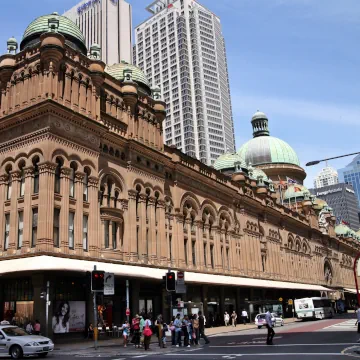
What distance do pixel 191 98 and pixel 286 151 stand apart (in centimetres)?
5749

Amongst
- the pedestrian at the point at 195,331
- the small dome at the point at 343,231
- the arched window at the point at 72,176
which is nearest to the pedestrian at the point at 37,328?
the pedestrian at the point at 195,331

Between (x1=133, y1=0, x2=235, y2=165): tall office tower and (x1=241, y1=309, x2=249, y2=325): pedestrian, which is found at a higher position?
(x1=133, y1=0, x2=235, y2=165): tall office tower

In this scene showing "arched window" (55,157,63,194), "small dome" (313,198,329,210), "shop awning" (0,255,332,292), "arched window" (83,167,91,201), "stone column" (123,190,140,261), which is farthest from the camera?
"small dome" (313,198,329,210)

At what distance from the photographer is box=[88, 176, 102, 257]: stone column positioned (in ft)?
111

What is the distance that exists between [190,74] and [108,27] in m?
43.3

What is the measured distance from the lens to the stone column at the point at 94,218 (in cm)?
3394

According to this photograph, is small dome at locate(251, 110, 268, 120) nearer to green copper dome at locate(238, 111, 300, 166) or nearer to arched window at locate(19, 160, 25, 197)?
green copper dome at locate(238, 111, 300, 166)

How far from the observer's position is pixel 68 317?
31.0 m

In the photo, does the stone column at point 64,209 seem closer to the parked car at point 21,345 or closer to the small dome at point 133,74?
the parked car at point 21,345

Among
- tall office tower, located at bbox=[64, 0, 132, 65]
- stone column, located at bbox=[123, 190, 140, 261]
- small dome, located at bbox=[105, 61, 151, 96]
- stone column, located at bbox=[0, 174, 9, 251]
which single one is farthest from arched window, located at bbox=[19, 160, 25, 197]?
tall office tower, located at bbox=[64, 0, 132, 65]

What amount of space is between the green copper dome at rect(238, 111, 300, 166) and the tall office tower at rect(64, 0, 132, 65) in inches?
3339

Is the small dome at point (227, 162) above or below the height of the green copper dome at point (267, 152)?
below

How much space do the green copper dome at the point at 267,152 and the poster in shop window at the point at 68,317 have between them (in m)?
70.7

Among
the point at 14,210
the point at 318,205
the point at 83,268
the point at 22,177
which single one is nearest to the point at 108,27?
the point at 318,205
